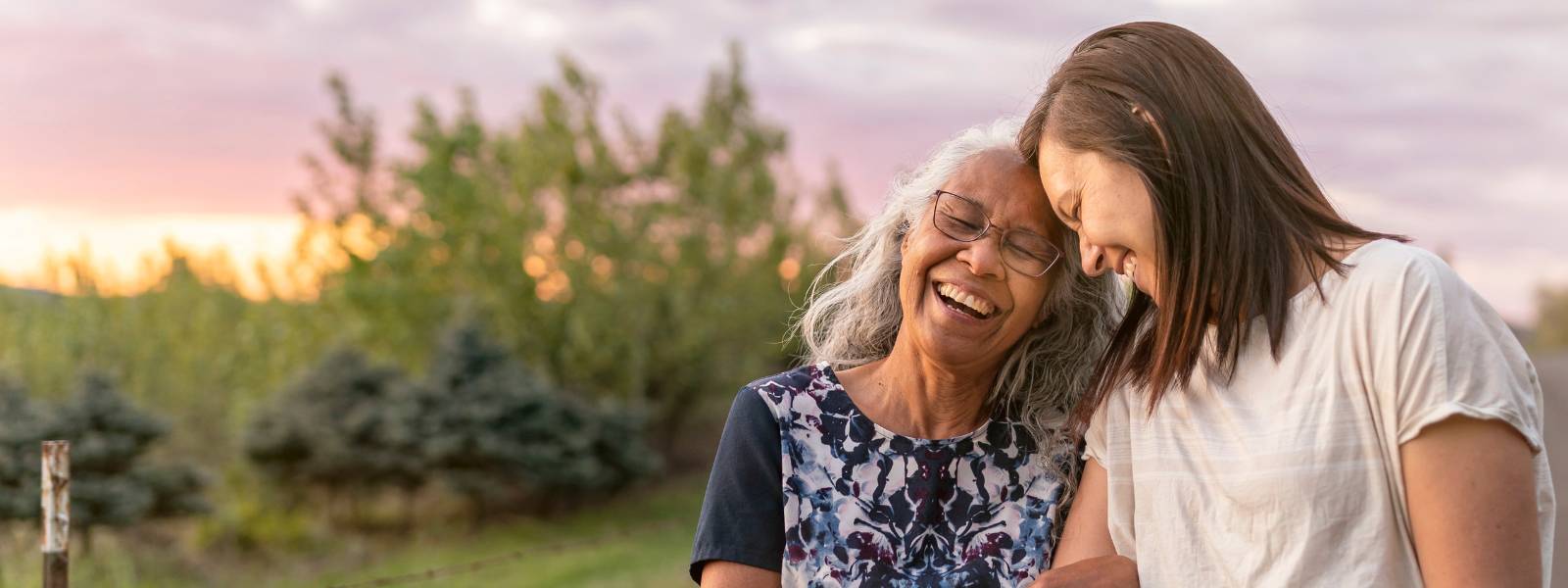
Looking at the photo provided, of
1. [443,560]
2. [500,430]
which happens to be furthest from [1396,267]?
[500,430]

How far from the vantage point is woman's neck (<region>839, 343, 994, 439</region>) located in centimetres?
244

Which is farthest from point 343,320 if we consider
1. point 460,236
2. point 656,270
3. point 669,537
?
point 669,537

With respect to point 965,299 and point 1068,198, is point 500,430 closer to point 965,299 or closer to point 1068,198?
point 965,299

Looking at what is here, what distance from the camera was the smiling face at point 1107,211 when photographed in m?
1.86

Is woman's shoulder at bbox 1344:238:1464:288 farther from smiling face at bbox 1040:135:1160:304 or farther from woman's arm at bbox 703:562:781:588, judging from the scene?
woman's arm at bbox 703:562:781:588

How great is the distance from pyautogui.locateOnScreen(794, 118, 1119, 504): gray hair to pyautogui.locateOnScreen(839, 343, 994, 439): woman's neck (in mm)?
68

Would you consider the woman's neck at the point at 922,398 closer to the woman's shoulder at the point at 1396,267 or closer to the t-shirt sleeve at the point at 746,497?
the t-shirt sleeve at the point at 746,497

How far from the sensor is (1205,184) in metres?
1.79

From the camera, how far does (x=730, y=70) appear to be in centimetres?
1845

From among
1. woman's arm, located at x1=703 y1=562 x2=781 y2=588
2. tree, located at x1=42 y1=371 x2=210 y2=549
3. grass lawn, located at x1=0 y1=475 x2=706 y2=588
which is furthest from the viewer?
tree, located at x1=42 y1=371 x2=210 y2=549

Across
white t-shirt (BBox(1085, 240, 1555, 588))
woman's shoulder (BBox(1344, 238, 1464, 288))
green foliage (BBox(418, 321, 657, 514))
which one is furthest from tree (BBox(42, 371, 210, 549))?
woman's shoulder (BBox(1344, 238, 1464, 288))

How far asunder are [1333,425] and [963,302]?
2.57 feet

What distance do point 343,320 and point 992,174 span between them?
14.9m

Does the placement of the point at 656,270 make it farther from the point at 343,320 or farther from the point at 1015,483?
the point at 1015,483
